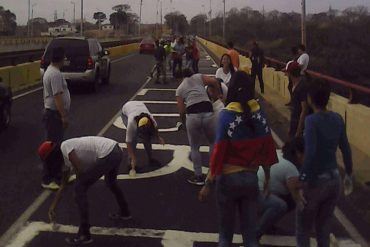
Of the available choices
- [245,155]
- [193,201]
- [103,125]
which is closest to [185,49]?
[103,125]

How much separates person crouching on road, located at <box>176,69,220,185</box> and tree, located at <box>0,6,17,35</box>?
12964 centimetres

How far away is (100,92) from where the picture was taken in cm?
1927

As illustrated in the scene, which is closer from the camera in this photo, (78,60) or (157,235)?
(157,235)

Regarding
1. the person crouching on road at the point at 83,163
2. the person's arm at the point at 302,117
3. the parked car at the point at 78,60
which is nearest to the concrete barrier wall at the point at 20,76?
the parked car at the point at 78,60

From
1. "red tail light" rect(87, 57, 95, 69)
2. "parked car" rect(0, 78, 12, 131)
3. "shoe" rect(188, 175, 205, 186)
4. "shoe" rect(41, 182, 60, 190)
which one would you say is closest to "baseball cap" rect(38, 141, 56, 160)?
"shoe" rect(41, 182, 60, 190)

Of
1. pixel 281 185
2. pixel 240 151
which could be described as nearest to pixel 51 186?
pixel 281 185

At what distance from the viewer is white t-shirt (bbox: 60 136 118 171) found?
5344 millimetres

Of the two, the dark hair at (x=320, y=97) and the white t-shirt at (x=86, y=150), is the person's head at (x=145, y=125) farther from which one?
the dark hair at (x=320, y=97)

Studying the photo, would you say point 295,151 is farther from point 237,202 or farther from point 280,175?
point 237,202

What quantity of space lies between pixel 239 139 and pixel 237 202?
0.55 m

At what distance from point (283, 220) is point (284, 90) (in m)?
11.9

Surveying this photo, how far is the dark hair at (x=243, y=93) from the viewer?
167 inches

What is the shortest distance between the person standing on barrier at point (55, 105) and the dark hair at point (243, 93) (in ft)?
10.8

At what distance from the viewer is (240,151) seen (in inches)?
168
